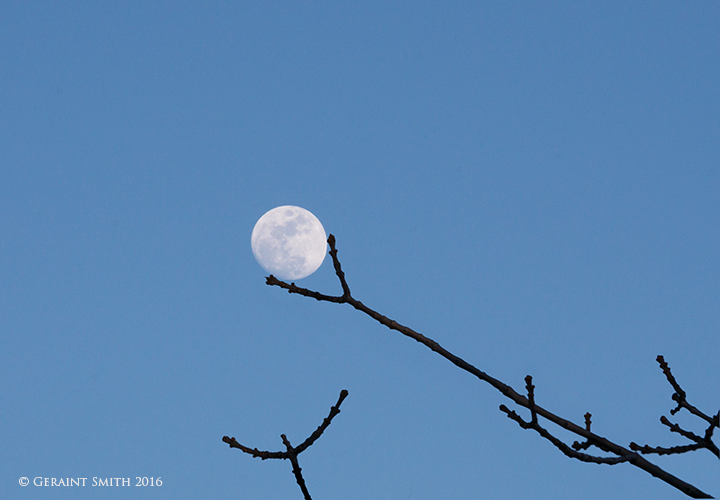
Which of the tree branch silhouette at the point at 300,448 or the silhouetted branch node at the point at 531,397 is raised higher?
the tree branch silhouette at the point at 300,448

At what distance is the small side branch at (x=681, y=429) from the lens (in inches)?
229

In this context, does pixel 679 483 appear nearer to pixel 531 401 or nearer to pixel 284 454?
pixel 531 401

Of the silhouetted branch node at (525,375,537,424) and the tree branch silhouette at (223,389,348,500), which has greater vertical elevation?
the tree branch silhouette at (223,389,348,500)

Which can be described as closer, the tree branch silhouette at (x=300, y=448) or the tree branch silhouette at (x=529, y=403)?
the tree branch silhouette at (x=529, y=403)

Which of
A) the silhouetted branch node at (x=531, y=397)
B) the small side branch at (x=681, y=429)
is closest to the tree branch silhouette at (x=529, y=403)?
the silhouetted branch node at (x=531, y=397)

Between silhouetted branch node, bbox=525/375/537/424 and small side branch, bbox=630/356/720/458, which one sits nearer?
silhouetted branch node, bbox=525/375/537/424

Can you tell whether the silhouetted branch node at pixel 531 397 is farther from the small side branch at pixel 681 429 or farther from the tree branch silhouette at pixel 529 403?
the small side branch at pixel 681 429

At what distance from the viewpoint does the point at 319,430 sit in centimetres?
A: 560

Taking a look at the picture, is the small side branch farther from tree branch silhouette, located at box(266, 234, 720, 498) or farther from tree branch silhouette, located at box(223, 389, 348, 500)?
tree branch silhouette, located at box(223, 389, 348, 500)

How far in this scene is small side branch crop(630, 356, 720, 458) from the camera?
19.1 feet

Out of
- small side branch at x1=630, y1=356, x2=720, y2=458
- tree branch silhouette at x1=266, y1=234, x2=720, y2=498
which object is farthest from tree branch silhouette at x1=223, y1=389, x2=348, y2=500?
small side branch at x1=630, y1=356, x2=720, y2=458

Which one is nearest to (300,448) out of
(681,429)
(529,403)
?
(529,403)

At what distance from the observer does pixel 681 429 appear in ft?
24.0

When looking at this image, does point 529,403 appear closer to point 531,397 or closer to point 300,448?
point 531,397
